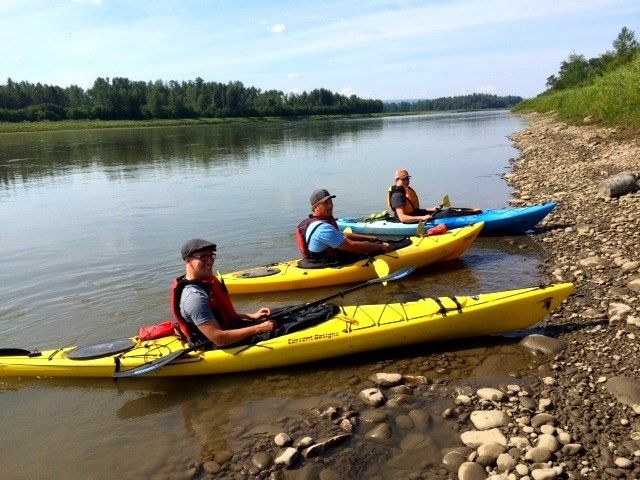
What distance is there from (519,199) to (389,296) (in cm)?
670

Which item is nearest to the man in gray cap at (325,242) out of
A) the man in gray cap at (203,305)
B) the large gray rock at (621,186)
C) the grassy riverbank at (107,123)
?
the man in gray cap at (203,305)

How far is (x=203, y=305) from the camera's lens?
197 inches

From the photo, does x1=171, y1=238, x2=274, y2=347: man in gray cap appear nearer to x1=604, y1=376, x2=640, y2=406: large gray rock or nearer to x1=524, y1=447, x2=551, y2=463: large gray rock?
x1=524, y1=447, x2=551, y2=463: large gray rock

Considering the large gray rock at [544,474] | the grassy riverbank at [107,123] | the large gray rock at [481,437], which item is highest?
the grassy riverbank at [107,123]

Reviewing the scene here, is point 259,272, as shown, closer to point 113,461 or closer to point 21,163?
point 113,461

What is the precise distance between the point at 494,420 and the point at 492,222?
618 centimetres

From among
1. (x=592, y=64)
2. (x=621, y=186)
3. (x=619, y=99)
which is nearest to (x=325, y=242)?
(x=621, y=186)

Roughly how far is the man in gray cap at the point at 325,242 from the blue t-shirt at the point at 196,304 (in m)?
2.66

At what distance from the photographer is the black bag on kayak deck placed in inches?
214

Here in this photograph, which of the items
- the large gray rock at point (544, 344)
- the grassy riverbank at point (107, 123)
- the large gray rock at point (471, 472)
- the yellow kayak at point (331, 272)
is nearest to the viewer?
the large gray rock at point (471, 472)

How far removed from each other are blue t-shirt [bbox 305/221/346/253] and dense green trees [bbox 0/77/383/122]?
260 ft

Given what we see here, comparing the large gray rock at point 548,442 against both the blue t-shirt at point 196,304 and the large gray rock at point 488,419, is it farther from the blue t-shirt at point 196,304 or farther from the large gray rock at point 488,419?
the blue t-shirt at point 196,304

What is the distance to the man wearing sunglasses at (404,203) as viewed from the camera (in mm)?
9789

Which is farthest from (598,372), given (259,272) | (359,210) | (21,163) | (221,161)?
(21,163)
